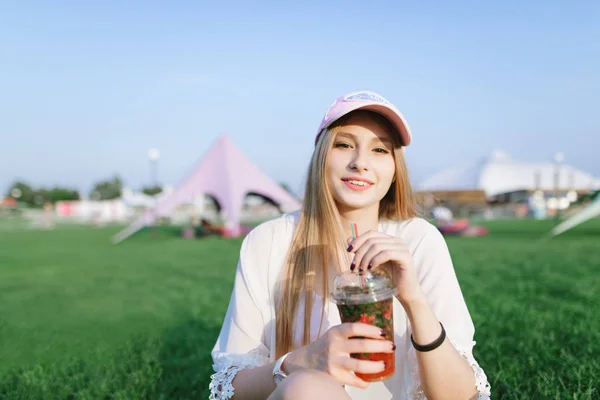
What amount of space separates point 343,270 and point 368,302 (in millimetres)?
396

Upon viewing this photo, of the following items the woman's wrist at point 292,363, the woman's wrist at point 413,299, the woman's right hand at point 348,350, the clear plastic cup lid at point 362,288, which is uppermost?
the clear plastic cup lid at point 362,288

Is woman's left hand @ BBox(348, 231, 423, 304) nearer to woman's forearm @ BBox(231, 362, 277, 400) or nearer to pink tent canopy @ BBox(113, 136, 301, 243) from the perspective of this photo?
woman's forearm @ BBox(231, 362, 277, 400)

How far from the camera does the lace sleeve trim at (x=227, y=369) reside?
135 centimetres

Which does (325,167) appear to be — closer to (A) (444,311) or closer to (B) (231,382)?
(A) (444,311)

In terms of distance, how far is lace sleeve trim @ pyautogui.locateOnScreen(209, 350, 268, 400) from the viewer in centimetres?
135

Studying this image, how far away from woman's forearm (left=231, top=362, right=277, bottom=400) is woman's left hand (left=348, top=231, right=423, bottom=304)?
370 millimetres

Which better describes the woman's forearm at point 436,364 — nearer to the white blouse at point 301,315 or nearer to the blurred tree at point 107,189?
the white blouse at point 301,315

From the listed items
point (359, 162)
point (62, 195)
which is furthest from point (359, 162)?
point (62, 195)

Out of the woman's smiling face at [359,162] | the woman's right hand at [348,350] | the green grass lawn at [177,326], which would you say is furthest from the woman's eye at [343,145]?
the green grass lawn at [177,326]

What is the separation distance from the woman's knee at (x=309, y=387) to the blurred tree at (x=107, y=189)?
72389 mm

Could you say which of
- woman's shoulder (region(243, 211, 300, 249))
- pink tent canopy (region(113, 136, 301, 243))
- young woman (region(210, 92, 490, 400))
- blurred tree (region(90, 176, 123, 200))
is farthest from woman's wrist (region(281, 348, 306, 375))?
blurred tree (region(90, 176, 123, 200))

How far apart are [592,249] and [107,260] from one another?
7.71 metres

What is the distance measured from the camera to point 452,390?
1.27 metres

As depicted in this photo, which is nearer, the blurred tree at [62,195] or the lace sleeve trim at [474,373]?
the lace sleeve trim at [474,373]
